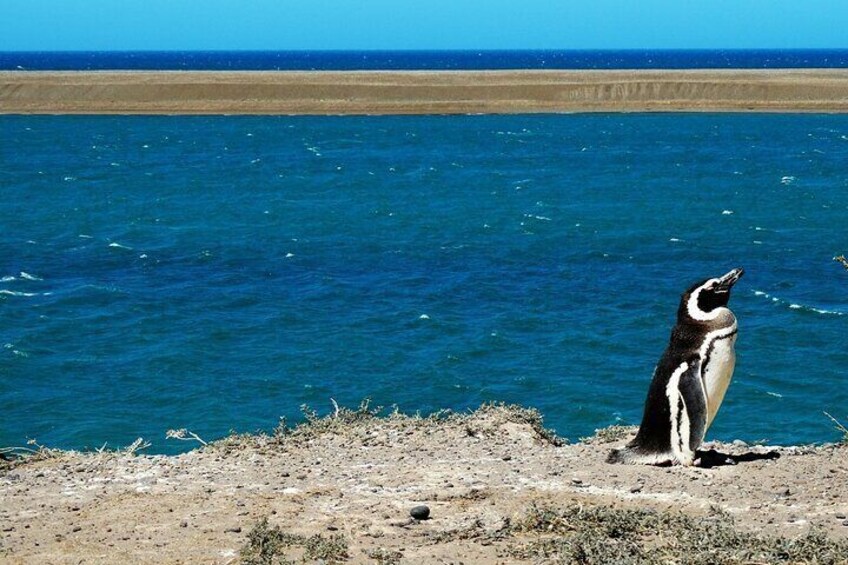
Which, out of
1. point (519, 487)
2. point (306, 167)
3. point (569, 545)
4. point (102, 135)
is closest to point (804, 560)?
point (569, 545)

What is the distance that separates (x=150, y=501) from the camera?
952cm

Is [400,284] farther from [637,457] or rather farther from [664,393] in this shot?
[637,457]

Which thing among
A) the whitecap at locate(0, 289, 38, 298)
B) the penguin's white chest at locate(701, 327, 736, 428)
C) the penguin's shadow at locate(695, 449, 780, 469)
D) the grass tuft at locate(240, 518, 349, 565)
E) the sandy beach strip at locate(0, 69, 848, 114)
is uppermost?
the sandy beach strip at locate(0, 69, 848, 114)

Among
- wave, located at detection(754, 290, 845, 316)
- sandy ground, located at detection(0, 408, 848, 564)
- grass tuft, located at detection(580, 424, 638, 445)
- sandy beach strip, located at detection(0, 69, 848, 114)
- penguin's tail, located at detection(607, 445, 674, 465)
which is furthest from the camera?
sandy beach strip, located at detection(0, 69, 848, 114)

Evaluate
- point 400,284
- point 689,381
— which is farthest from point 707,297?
point 400,284

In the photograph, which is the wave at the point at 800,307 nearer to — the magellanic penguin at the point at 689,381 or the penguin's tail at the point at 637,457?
the magellanic penguin at the point at 689,381

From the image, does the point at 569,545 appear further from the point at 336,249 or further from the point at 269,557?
the point at 336,249

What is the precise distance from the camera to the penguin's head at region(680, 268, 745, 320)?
35.7 ft

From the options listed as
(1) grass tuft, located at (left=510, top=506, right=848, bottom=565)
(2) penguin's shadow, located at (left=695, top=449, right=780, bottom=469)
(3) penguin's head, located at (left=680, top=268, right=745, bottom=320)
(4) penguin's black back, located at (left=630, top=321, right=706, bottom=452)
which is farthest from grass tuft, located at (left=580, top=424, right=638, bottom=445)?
(1) grass tuft, located at (left=510, top=506, right=848, bottom=565)

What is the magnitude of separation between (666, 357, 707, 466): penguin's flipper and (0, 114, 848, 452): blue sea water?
8.13 meters

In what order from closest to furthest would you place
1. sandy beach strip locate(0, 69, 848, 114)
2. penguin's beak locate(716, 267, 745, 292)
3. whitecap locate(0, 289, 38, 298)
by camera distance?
penguin's beak locate(716, 267, 745, 292) < whitecap locate(0, 289, 38, 298) < sandy beach strip locate(0, 69, 848, 114)

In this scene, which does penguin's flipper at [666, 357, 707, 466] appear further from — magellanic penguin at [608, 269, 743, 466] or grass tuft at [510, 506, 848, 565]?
grass tuft at [510, 506, 848, 565]

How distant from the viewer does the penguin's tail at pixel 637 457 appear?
10484 mm

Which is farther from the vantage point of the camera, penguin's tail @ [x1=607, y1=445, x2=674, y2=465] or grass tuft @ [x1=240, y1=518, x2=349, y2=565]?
penguin's tail @ [x1=607, y1=445, x2=674, y2=465]
